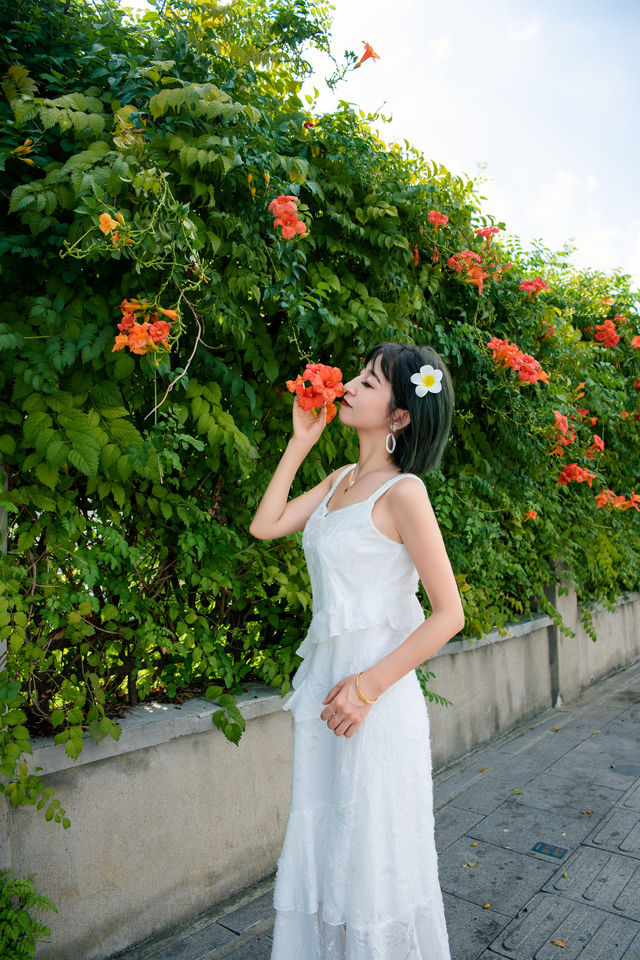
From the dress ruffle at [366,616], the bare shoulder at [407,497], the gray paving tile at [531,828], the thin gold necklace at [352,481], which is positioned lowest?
the gray paving tile at [531,828]

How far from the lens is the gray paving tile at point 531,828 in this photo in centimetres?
314

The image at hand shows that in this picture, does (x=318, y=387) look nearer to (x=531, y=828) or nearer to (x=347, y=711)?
(x=347, y=711)

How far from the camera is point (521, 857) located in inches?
119

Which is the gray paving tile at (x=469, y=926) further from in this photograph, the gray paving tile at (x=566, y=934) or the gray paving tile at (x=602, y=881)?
the gray paving tile at (x=602, y=881)

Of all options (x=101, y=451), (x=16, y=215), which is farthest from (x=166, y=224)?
(x=101, y=451)

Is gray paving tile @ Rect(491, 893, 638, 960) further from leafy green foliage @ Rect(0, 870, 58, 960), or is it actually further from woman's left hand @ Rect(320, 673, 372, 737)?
leafy green foliage @ Rect(0, 870, 58, 960)

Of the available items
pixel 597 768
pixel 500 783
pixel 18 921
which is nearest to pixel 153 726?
pixel 18 921

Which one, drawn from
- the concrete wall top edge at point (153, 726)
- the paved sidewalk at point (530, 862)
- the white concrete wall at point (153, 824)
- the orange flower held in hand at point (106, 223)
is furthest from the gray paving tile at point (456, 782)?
the orange flower held in hand at point (106, 223)

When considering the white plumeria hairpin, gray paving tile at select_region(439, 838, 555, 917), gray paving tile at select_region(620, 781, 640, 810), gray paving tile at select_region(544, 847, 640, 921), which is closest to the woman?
the white plumeria hairpin

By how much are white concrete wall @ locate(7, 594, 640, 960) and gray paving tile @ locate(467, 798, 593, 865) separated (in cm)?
106

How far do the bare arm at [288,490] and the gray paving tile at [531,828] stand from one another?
82.0 inches

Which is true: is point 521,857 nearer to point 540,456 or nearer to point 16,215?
point 540,456

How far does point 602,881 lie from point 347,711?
1942 mm

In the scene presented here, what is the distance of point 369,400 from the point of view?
183cm
